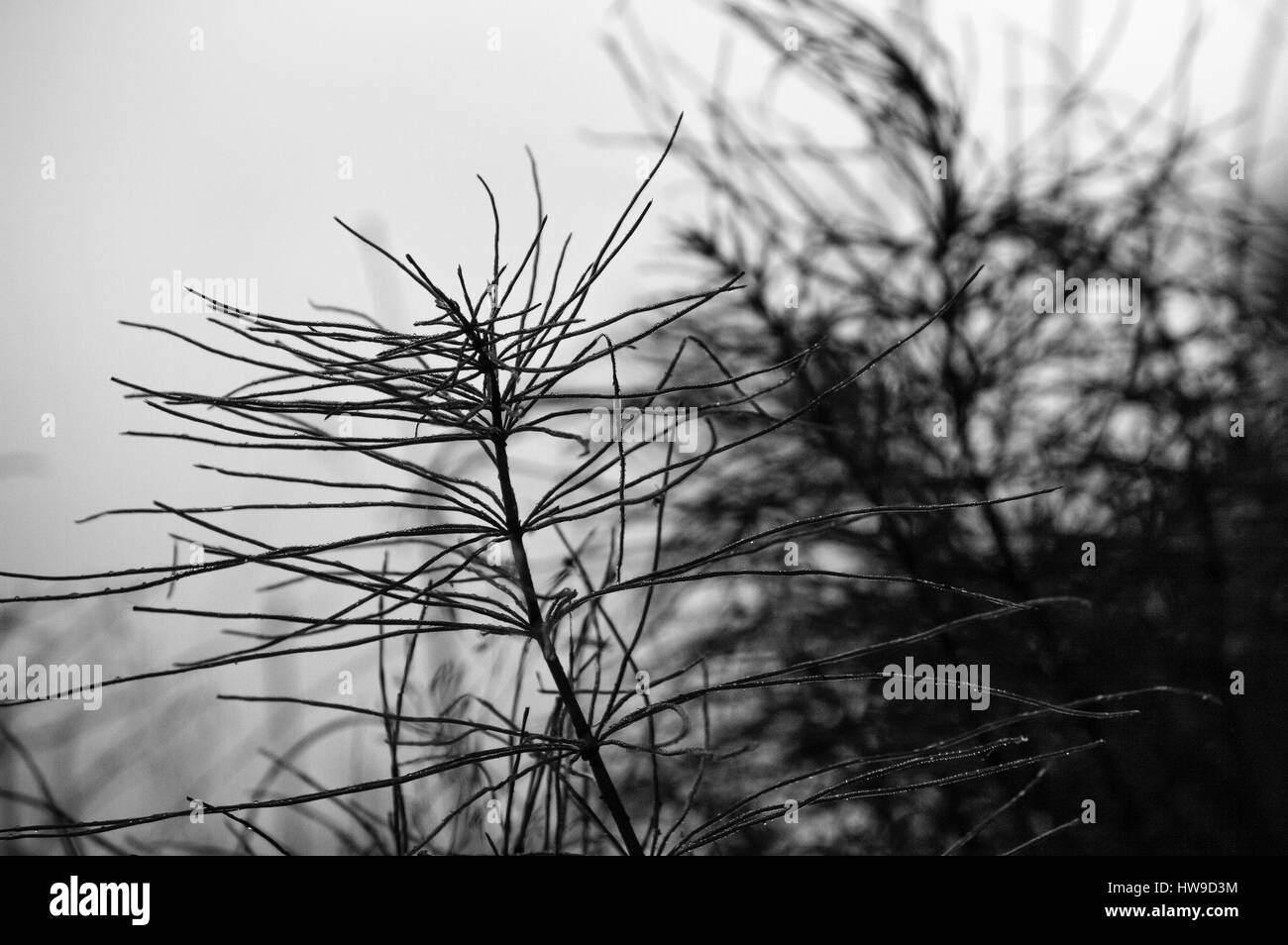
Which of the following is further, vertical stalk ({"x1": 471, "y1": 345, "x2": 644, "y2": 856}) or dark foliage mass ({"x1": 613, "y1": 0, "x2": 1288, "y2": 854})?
dark foliage mass ({"x1": 613, "y1": 0, "x2": 1288, "y2": 854})

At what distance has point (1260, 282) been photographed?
989 mm

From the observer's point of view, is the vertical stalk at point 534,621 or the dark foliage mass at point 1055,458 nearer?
the vertical stalk at point 534,621

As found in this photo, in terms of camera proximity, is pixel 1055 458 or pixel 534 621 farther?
pixel 1055 458

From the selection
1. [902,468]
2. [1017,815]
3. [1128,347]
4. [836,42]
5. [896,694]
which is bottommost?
[1017,815]

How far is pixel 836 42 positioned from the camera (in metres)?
0.93

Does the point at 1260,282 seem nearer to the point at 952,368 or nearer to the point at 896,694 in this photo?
the point at 952,368
